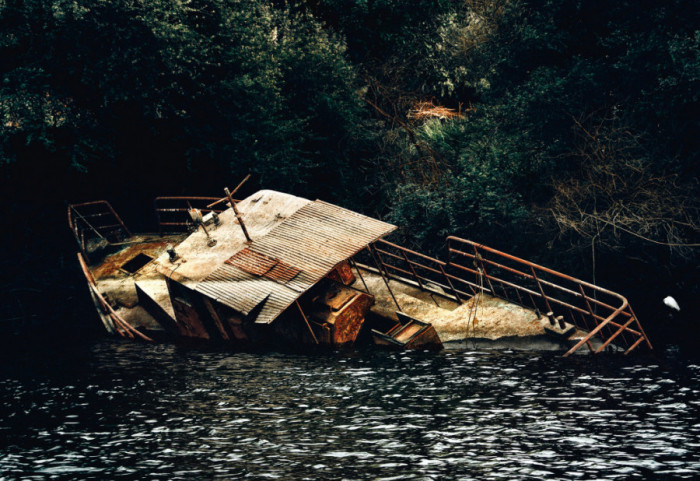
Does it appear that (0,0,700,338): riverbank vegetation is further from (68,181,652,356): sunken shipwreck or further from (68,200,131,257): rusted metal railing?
(68,181,652,356): sunken shipwreck

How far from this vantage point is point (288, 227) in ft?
74.6

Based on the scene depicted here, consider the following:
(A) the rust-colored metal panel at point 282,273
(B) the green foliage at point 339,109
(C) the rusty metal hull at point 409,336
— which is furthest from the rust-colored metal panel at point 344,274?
(B) the green foliage at point 339,109

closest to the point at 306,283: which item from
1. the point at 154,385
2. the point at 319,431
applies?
the point at 154,385

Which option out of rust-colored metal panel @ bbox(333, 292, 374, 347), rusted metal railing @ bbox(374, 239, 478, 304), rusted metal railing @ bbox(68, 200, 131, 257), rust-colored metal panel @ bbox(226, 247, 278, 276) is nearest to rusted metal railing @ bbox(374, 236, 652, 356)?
rusted metal railing @ bbox(374, 239, 478, 304)

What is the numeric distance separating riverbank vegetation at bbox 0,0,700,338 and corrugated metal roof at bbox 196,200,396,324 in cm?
651

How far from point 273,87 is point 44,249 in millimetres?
11645

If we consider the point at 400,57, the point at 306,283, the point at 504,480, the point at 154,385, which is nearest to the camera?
the point at 504,480

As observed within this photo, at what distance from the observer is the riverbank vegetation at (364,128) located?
25.4 meters

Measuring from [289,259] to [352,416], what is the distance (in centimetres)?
676

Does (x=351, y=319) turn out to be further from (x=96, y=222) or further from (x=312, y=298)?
(x=96, y=222)

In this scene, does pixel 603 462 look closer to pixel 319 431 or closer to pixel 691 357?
pixel 319 431

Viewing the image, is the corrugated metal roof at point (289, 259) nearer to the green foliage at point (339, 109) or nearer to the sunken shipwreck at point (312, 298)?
the sunken shipwreck at point (312, 298)

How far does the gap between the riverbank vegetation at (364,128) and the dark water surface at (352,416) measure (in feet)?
24.2

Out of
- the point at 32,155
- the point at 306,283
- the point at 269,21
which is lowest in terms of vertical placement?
the point at 306,283
